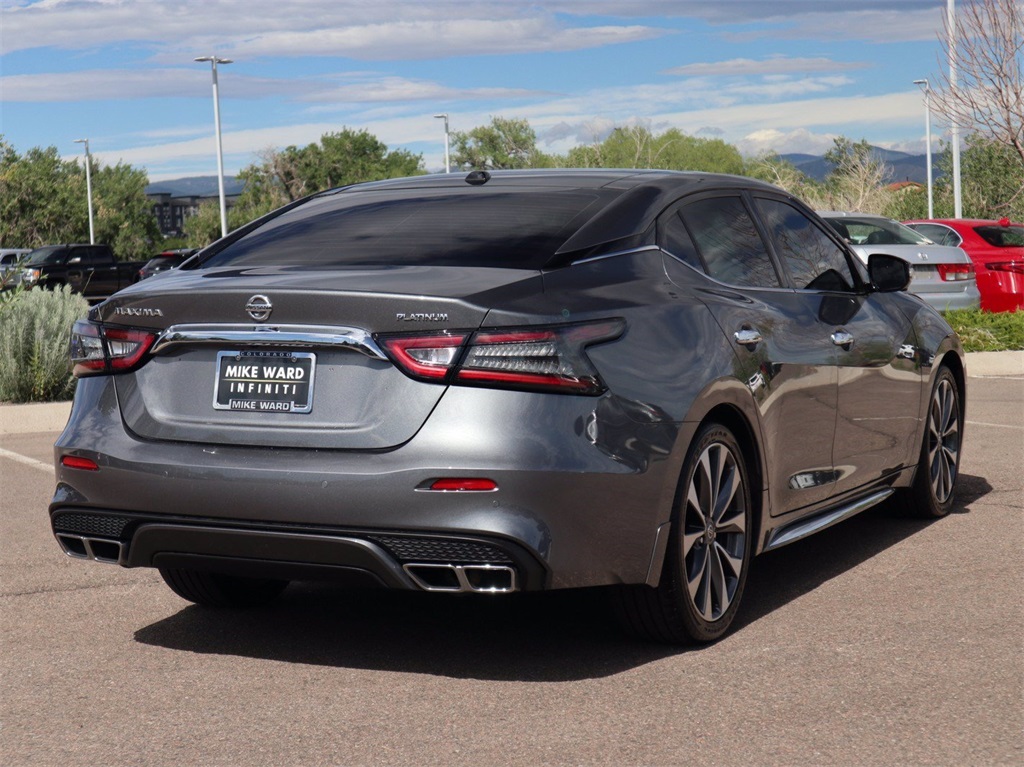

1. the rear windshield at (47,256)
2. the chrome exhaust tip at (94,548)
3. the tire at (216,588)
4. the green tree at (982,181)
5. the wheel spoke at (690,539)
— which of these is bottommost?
the tire at (216,588)

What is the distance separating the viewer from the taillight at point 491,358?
14.0 feet

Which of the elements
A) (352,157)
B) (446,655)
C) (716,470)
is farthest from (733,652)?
(352,157)

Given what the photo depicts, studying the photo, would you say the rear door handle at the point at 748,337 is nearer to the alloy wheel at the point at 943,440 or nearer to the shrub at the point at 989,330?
the alloy wheel at the point at 943,440

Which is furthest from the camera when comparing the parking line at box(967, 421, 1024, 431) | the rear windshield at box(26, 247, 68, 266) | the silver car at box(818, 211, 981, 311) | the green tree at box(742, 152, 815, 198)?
the green tree at box(742, 152, 815, 198)

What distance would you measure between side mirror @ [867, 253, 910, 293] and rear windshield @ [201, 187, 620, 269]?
5.97 ft

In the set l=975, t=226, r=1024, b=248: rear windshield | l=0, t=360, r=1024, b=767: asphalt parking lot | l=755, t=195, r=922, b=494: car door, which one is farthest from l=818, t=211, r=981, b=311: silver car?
l=0, t=360, r=1024, b=767: asphalt parking lot

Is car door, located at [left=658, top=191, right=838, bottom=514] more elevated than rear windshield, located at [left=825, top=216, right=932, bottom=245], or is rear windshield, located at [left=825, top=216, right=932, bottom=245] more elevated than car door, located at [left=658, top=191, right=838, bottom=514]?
rear windshield, located at [left=825, top=216, right=932, bottom=245]

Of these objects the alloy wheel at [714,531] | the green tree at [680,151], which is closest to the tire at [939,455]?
the alloy wheel at [714,531]

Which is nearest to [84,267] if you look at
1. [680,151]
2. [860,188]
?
[860,188]

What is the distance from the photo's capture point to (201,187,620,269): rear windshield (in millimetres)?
4738

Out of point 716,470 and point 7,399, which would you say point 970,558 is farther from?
point 7,399

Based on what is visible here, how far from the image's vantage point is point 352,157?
98.4m

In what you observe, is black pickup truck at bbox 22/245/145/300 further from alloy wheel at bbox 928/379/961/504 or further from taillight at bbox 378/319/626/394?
taillight at bbox 378/319/626/394

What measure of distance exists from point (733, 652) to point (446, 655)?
96cm
